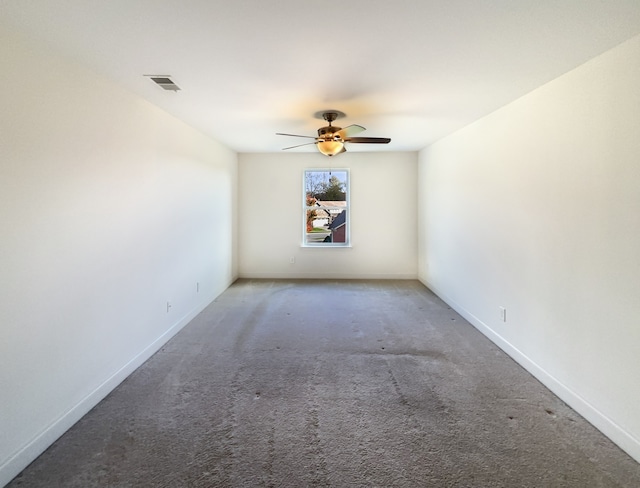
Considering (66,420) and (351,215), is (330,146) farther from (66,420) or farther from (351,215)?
(66,420)

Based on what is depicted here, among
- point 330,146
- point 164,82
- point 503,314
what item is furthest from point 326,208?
point 164,82

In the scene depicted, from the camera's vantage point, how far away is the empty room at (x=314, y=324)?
1.62 meters

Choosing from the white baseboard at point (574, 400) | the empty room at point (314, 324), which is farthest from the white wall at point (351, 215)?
the white baseboard at point (574, 400)

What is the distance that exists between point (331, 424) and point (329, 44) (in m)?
2.37

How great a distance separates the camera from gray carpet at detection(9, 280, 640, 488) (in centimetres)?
159

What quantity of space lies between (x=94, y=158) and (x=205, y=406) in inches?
76.1

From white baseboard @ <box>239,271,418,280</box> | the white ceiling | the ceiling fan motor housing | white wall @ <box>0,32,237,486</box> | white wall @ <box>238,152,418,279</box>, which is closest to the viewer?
the white ceiling

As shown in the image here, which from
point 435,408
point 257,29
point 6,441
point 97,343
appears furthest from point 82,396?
point 257,29

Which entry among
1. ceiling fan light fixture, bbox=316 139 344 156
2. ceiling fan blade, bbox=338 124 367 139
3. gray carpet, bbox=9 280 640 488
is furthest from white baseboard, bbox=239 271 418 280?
ceiling fan blade, bbox=338 124 367 139

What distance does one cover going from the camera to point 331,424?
1.95 meters

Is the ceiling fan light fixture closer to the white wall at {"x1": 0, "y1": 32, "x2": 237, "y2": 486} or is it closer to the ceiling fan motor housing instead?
the ceiling fan motor housing

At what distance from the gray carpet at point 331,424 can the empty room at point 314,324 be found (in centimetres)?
1

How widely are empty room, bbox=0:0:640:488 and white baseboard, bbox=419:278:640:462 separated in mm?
14

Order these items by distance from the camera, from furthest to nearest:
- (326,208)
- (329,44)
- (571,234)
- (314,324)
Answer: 1. (326,208)
2. (314,324)
3. (571,234)
4. (329,44)
